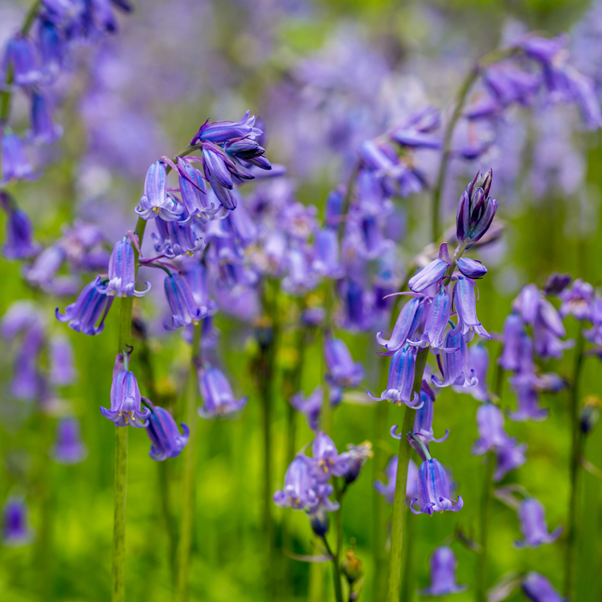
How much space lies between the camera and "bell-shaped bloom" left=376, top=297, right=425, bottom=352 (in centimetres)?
159

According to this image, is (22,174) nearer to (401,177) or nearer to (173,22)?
(401,177)

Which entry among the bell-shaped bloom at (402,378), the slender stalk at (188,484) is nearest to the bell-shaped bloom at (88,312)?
the slender stalk at (188,484)

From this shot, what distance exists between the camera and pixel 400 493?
5.61 feet

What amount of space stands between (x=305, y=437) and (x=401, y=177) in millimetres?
2660

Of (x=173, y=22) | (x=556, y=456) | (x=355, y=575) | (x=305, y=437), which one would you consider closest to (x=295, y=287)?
(x=355, y=575)

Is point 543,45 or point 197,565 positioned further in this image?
point 197,565

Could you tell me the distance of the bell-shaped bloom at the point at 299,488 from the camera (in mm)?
1950

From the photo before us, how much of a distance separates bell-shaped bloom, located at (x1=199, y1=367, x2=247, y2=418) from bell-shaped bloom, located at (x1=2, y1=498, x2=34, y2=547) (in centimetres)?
207

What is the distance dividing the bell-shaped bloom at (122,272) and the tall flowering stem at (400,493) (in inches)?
29.9

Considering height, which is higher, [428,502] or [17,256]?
[17,256]

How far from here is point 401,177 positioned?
8.87 feet

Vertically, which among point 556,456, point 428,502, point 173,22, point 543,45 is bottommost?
point 556,456

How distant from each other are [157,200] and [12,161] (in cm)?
137

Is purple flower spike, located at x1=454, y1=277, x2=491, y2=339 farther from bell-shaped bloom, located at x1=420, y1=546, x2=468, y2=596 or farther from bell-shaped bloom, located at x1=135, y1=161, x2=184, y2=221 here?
bell-shaped bloom, located at x1=420, y1=546, x2=468, y2=596
